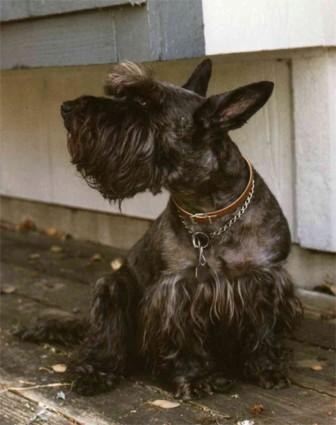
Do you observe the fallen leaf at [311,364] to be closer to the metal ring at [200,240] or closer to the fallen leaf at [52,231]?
the metal ring at [200,240]

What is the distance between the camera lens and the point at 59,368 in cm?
410

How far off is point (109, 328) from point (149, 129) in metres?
0.94

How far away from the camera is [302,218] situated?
15.5 feet

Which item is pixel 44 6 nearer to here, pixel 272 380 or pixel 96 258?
pixel 96 258

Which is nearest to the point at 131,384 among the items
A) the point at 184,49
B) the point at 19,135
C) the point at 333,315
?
the point at 333,315

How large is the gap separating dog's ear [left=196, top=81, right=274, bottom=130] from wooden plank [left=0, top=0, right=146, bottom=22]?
0.88m

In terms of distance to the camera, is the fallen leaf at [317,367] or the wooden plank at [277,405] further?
the fallen leaf at [317,367]

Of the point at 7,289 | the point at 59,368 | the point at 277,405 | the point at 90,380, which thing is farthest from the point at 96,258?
the point at 277,405

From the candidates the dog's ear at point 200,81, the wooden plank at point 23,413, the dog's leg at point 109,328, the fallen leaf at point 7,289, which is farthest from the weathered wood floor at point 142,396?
the dog's ear at point 200,81

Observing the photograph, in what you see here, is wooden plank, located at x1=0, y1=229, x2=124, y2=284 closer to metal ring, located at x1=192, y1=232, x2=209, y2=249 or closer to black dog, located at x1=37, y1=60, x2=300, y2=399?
black dog, located at x1=37, y1=60, x2=300, y2=399

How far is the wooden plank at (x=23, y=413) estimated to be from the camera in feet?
11.7

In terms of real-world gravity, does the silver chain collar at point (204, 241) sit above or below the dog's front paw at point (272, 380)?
above

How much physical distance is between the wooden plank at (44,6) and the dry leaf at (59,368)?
65.0 inches

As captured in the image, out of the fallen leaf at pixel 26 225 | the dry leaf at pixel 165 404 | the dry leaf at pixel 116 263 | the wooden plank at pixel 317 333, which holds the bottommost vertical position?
the dry leaf at pixel 165 404
